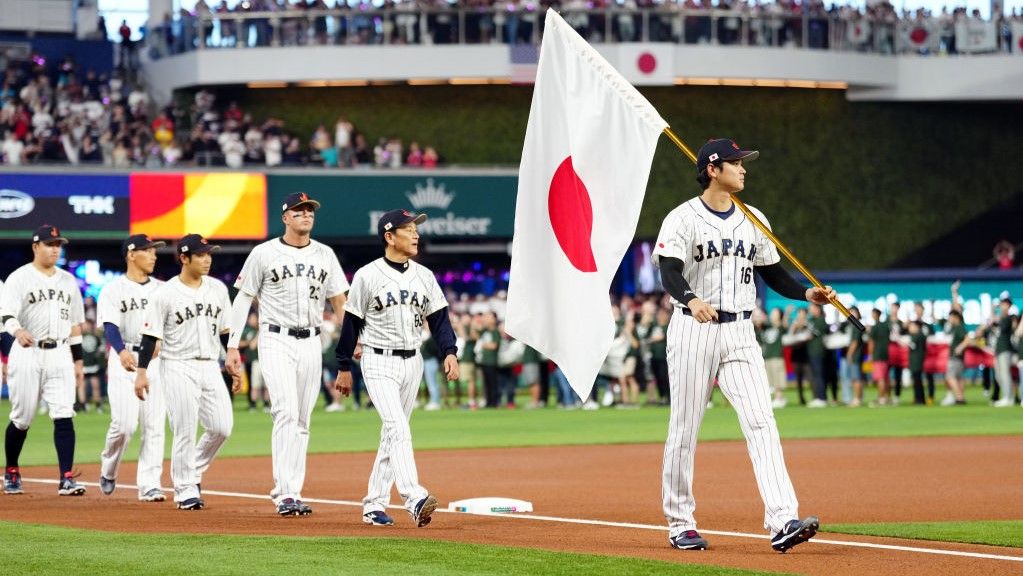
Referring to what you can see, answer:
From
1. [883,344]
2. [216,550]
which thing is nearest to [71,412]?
[216,550]

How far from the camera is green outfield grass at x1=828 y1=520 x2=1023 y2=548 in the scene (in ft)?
34.5

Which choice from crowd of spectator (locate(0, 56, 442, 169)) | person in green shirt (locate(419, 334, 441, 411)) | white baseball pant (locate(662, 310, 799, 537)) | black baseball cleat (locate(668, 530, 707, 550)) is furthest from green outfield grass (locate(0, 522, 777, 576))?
crowd of spectator (locate(0, 56, 442, 169))

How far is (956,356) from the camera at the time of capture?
29531 mm

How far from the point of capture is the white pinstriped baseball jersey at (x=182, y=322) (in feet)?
44.7

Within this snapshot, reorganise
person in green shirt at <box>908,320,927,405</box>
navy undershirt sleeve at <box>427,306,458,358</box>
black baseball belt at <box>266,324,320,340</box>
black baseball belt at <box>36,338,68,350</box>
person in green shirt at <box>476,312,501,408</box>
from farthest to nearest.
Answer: person in green shirt at <box>476,312,501,408</box> → person in green shirt at <box>908,320,927,405</box> → black baseball belt at <box>36,338,68,350</box> → black baseball belt at <box>266,324,320,340</box> → navy undershirt sleeve at <box>427,306,458,358</box>

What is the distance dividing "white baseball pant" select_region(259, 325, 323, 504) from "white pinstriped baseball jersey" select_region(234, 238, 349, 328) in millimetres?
157

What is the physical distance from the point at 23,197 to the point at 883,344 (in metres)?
18.9

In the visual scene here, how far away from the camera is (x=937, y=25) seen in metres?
43.4

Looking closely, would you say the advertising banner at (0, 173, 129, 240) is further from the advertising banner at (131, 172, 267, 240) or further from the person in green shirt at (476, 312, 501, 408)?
the person in green shirt at (476, 312, 501, 408)

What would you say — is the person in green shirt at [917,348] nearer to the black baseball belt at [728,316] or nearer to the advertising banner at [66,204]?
the advertising banner at [66,204]

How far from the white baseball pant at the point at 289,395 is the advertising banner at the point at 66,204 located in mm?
24560

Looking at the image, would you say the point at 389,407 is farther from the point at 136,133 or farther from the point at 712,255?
the point at 136,133

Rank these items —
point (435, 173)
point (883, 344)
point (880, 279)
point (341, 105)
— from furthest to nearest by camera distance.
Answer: point (341, 105), point (435, 173), point (880, 279), point (883, 344)

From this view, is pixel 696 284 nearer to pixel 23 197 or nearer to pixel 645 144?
pixel 645 144
